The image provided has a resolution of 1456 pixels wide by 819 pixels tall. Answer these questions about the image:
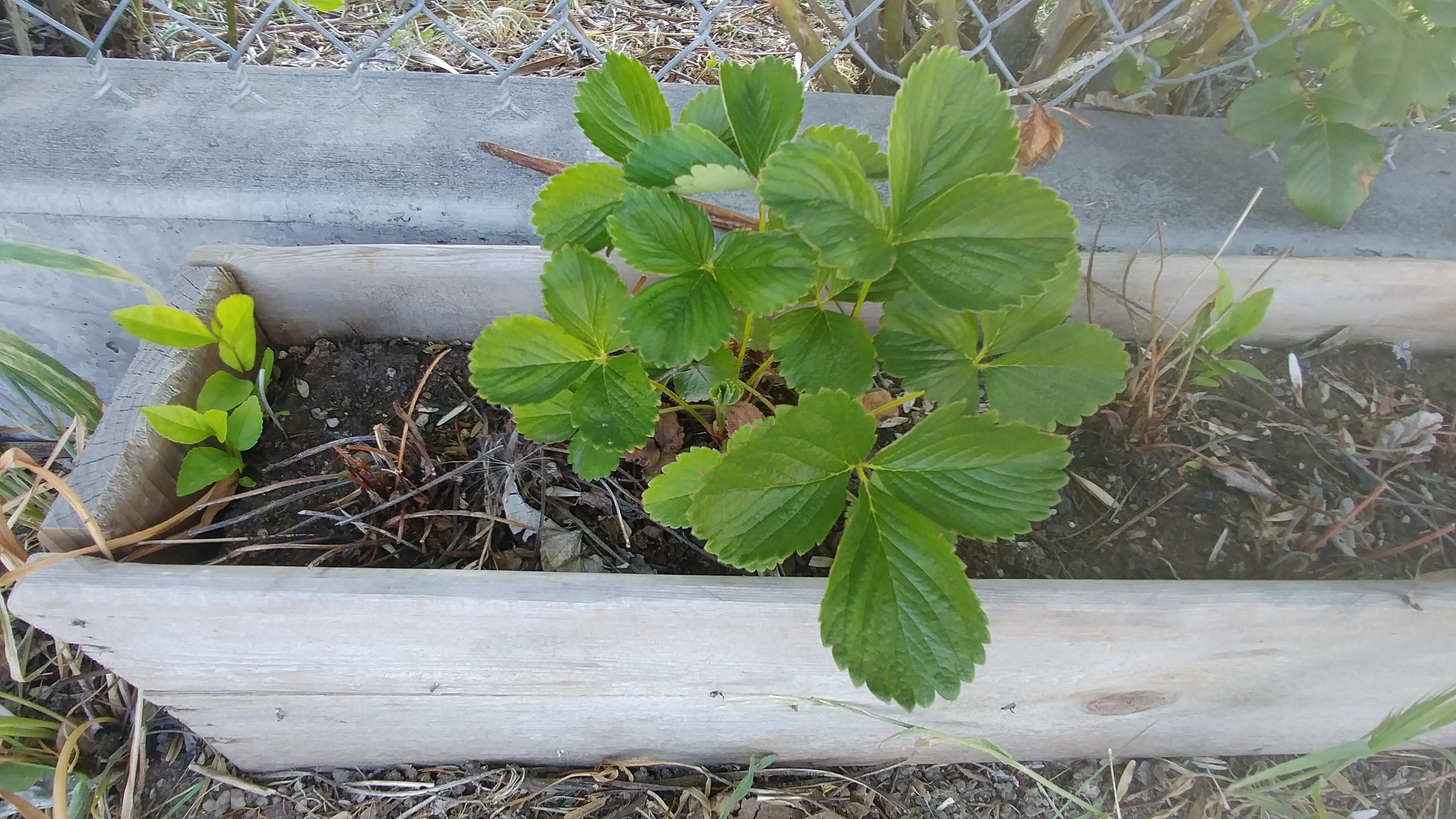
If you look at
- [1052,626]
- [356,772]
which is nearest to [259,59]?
[356,772]

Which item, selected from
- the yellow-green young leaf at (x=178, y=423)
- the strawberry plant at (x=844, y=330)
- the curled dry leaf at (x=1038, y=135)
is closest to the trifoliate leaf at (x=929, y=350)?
the strawberry plant at (x=844, y=330)

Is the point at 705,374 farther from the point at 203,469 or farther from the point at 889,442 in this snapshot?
the point at 203,469

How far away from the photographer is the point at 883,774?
0.82 metres

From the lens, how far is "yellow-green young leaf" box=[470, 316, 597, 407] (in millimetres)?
507

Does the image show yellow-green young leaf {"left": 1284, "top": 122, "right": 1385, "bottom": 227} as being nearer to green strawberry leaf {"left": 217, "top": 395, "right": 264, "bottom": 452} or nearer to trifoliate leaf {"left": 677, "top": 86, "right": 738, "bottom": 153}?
trifoliate leaf {"left": 677, "top": 86, "right": 738, "bottom": 153}

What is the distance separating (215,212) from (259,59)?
0.57m

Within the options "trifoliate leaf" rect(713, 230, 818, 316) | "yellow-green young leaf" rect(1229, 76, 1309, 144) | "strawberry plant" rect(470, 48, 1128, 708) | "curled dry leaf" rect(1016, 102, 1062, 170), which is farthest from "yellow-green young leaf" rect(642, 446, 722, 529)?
"yellow-green young leaf" rect(1229, 76, 1309, 144)

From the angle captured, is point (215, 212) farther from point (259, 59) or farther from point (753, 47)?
point (753, 47)

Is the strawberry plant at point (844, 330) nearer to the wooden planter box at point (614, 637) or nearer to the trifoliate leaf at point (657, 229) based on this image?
the trifoliate leaf at point (657, 229)

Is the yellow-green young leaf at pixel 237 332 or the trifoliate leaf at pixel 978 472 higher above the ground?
the trifoliate leaf at pixel 978 472

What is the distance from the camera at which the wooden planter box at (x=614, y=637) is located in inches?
22.6

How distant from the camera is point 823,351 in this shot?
1.74 ft

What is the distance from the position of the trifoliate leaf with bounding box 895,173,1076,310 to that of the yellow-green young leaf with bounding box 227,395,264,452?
20.3 inches

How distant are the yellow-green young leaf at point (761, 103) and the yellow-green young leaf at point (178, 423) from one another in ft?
1.48
